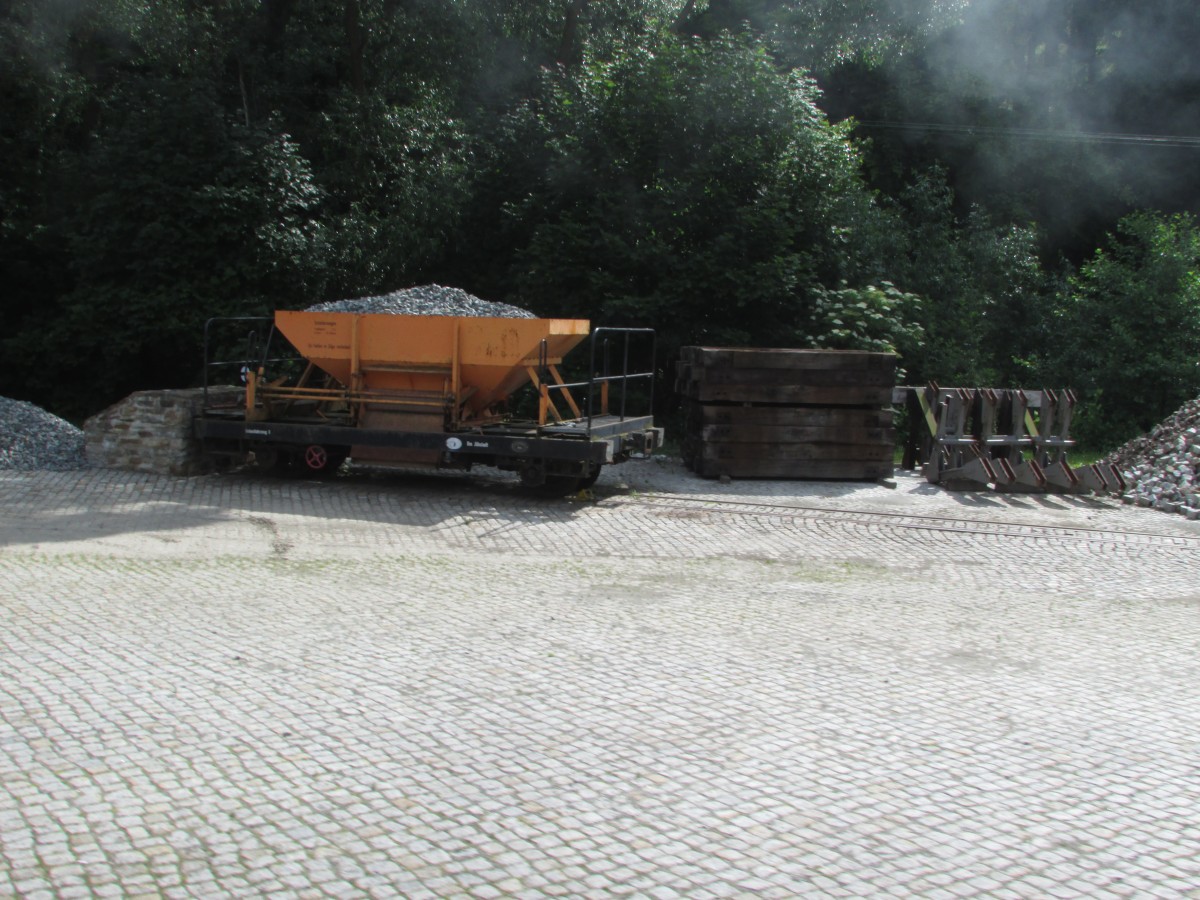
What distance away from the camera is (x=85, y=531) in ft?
35.7

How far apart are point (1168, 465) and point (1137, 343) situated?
9.56 m

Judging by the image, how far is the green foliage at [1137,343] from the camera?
22906mm

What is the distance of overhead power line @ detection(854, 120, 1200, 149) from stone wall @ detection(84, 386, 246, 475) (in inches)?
769

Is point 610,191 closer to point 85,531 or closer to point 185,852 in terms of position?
point 85,531

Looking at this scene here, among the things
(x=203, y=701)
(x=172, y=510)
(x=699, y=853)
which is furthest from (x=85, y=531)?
(x=699, y=853)

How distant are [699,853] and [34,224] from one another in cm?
2306

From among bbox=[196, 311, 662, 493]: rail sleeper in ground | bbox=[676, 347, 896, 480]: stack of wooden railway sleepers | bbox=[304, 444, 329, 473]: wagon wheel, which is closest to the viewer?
bbox=[196, 311, 662, 493]: rail sleeper in ground

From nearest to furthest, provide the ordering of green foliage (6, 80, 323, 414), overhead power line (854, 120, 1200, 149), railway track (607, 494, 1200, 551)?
railway track (607, 494, 1200, 551), green foliage (6, 80, 323, 414), overhead power line (854, 120, 1200, 149)

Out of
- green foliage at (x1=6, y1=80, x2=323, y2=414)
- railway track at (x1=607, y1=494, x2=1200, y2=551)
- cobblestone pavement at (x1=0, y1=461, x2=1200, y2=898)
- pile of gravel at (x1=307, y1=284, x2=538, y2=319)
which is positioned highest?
green foliage at (x1=6, y1=80, x2=323, y2=414)

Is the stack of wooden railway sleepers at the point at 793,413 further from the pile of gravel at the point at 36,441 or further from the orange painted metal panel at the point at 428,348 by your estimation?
the pile of gravel at the point at 36,441

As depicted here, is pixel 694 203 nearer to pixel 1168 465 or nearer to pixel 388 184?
pixel 388 184

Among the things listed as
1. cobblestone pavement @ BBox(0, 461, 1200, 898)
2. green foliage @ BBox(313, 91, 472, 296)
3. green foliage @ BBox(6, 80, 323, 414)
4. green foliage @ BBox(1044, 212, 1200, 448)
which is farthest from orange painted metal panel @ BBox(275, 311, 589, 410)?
green foliage @ BBox(1044, 212, 1200, 448)

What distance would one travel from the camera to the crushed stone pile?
13.8 m

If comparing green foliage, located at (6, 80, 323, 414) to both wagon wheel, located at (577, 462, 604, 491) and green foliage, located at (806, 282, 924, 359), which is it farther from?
wagon wheel, located at (577, 462, 604, 491)
